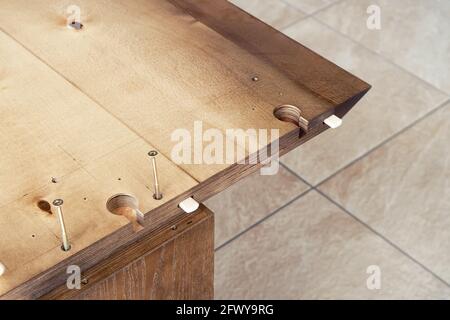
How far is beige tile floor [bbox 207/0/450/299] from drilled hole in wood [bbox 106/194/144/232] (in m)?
0.89

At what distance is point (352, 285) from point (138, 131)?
99 centimetres

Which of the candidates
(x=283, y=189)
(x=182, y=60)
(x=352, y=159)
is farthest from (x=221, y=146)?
(x=352, y=159)

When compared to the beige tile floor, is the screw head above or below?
below

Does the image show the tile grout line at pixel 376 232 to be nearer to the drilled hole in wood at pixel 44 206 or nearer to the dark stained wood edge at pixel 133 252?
the dark stained wood edge at pixel 133 252

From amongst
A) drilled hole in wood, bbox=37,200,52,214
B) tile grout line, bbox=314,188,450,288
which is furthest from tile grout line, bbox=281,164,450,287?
drilled hole in wood, bbox=37,200,52,214

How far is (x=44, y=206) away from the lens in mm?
1058

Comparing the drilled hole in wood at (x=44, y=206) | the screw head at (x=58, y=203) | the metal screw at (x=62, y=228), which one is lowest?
the metal screw at (x=62, y=228)

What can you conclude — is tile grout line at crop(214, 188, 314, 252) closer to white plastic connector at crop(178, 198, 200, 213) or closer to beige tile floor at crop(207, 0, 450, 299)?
beige tile floor at crop(207, 0, 450, 299)

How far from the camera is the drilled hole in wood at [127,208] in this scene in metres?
1.07

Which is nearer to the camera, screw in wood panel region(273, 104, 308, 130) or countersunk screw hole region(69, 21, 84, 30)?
screw in wood panel region(273, 104, 308, 130)

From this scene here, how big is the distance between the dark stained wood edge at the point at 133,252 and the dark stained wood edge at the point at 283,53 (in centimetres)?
25

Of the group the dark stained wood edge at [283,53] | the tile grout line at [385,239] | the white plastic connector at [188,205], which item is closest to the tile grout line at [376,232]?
the tile grout line at [385,239]

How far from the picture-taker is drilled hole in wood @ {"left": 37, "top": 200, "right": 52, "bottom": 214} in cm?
105

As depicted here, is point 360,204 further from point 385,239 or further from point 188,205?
point 188,205
